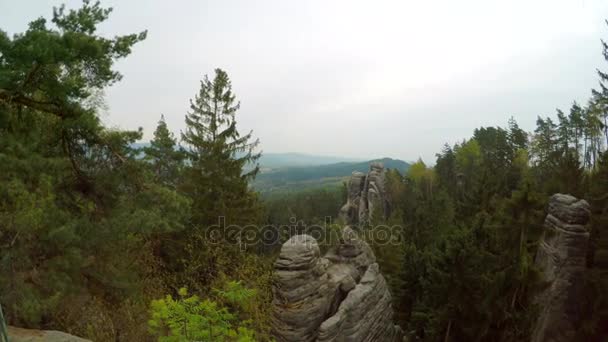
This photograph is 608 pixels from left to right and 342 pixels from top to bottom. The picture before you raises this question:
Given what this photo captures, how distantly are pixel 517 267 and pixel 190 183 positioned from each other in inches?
632

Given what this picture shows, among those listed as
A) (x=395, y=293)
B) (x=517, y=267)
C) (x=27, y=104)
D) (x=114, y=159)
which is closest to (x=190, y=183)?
(x=114, y=159)

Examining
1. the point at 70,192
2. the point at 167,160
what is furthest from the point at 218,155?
the point at 70,192

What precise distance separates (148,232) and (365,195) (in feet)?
169

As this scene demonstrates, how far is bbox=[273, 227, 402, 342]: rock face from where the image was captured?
458 inches

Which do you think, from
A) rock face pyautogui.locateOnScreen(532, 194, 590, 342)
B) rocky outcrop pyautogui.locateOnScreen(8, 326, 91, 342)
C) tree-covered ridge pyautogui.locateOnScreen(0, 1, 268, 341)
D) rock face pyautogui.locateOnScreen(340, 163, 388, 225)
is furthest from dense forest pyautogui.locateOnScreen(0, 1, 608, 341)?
rock face pyautogui.locateOnScreen(340, 163, 388, 225)

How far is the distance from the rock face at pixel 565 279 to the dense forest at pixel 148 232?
0.61 metres

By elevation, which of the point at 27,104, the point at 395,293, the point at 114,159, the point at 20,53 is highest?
the point at 20,53

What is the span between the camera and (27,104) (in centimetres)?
689

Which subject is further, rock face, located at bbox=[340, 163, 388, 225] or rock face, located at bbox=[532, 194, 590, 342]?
rock face, located at bbox=[340, 163, 388, 225]

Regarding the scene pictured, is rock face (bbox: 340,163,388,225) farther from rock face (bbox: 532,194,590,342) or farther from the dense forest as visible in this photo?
rock face (bbox: 532,194,590,342)

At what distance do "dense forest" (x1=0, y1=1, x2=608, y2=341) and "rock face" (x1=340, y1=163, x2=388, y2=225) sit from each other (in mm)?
32342

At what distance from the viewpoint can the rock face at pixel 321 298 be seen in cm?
1162

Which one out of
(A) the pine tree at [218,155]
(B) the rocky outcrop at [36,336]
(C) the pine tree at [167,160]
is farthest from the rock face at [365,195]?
(B) the rocky outcrop at [36,336]

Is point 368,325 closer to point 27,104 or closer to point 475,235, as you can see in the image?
point 475,235
